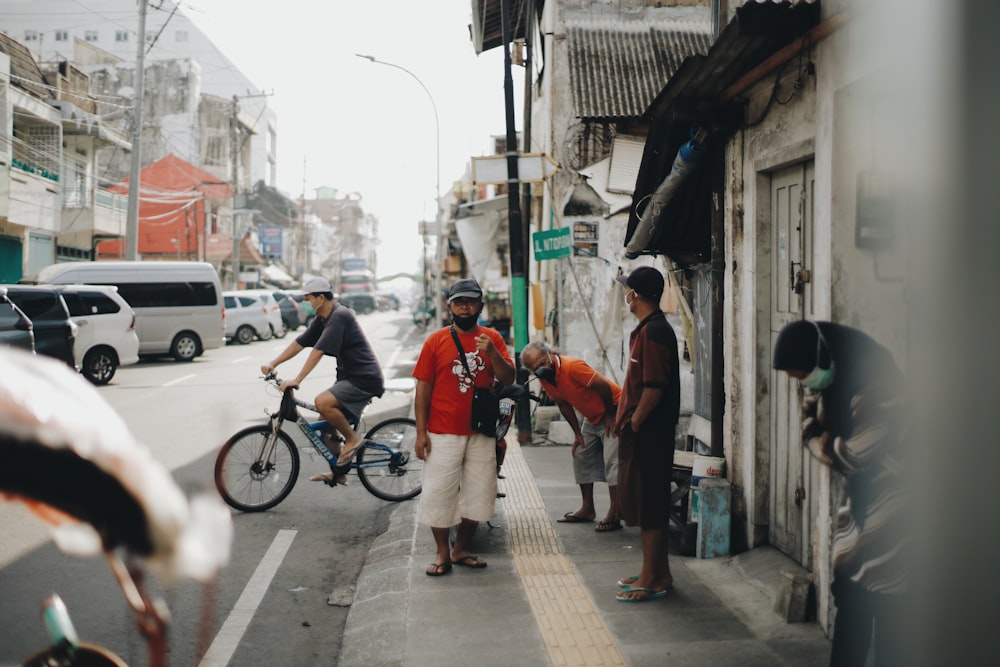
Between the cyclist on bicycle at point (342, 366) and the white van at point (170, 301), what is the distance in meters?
14.6

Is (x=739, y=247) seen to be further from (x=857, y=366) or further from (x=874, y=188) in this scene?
(x=857, y=366)

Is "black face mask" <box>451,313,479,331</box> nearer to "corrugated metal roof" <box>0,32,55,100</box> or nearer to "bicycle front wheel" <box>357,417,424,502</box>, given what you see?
"bicycle front wheel" <box>357,417,424,502</box>

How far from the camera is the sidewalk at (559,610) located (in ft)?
13.8

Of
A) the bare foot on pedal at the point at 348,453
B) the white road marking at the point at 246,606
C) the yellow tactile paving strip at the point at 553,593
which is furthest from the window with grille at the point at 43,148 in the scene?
the yellow tactile paving strip at the point at 553,593

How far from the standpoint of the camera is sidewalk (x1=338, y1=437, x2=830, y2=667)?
421 centimetres

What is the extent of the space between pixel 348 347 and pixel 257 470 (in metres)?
1.22

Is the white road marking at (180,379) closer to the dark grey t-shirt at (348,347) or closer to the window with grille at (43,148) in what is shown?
the dark grey t-shirt at (348,347)

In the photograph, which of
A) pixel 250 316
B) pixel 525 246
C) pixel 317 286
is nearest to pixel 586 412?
pixel 317 286

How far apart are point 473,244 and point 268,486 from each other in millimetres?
10181

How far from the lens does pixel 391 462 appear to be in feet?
24.8

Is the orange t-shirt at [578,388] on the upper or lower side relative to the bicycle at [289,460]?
upper

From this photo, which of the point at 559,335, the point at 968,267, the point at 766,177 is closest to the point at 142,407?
the point at 559,335

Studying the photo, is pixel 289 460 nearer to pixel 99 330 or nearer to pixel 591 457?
pixel 591 457

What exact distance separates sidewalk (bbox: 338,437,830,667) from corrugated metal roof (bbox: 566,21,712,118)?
7.06 m
